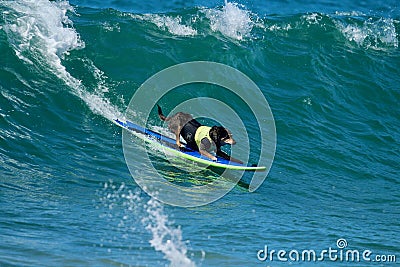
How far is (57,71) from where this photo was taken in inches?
537

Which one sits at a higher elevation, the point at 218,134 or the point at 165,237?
the point at 218,134

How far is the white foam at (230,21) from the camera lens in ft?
55.8

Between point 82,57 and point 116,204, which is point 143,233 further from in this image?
point 82,57

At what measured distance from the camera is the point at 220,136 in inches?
433

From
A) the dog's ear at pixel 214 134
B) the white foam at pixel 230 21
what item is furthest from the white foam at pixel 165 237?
the white foam at pixel 230 21

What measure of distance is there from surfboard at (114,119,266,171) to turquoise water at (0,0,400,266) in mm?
206

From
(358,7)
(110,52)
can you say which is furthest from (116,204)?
(358,7)

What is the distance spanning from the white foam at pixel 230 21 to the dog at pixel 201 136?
228 inches

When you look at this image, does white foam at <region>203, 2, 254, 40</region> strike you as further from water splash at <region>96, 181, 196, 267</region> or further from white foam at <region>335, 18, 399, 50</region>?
water splash at <region>96, 181, 196, 267</region>

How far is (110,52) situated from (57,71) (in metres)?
1.71

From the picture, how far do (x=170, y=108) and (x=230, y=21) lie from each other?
404cm

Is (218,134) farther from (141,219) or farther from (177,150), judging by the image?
(141,219)

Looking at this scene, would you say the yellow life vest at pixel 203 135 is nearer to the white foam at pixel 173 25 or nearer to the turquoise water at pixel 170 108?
→ the turquoise water at pixel 170 108

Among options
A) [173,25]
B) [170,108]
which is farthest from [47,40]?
[173,25]
